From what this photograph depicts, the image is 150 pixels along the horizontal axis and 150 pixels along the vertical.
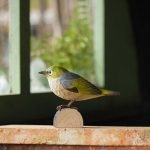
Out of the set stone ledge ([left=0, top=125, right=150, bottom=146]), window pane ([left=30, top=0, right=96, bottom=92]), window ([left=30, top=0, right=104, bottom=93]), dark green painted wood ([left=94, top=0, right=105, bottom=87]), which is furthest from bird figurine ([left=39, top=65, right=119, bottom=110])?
dark green painted wood ([left=94, top=0, right=105, bottom=87])

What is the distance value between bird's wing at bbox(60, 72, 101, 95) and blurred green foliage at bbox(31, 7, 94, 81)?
218 centimetres

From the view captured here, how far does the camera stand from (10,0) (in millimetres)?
5812

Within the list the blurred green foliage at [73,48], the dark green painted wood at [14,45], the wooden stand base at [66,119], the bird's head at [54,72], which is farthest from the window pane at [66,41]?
the wooden stand base at [66,119]

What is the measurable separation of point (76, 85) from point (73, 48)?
9.07 feet

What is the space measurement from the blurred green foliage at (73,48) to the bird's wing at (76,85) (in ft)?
7.17

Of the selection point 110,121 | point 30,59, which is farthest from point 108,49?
point 30,59

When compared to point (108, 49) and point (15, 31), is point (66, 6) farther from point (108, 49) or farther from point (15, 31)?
point (15, 31)

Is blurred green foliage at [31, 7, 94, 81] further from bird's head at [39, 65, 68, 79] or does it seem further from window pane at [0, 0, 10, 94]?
bird's head at [39, 65, 68, 79]

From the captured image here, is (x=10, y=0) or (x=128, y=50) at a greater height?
(x=10, y=0)

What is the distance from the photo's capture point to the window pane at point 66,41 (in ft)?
21.7

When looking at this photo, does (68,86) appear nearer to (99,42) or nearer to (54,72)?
(54,72)

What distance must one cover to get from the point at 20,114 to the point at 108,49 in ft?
5.40

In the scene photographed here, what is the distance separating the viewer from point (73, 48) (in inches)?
285

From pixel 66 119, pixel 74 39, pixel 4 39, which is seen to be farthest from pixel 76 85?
pixel 74 39
